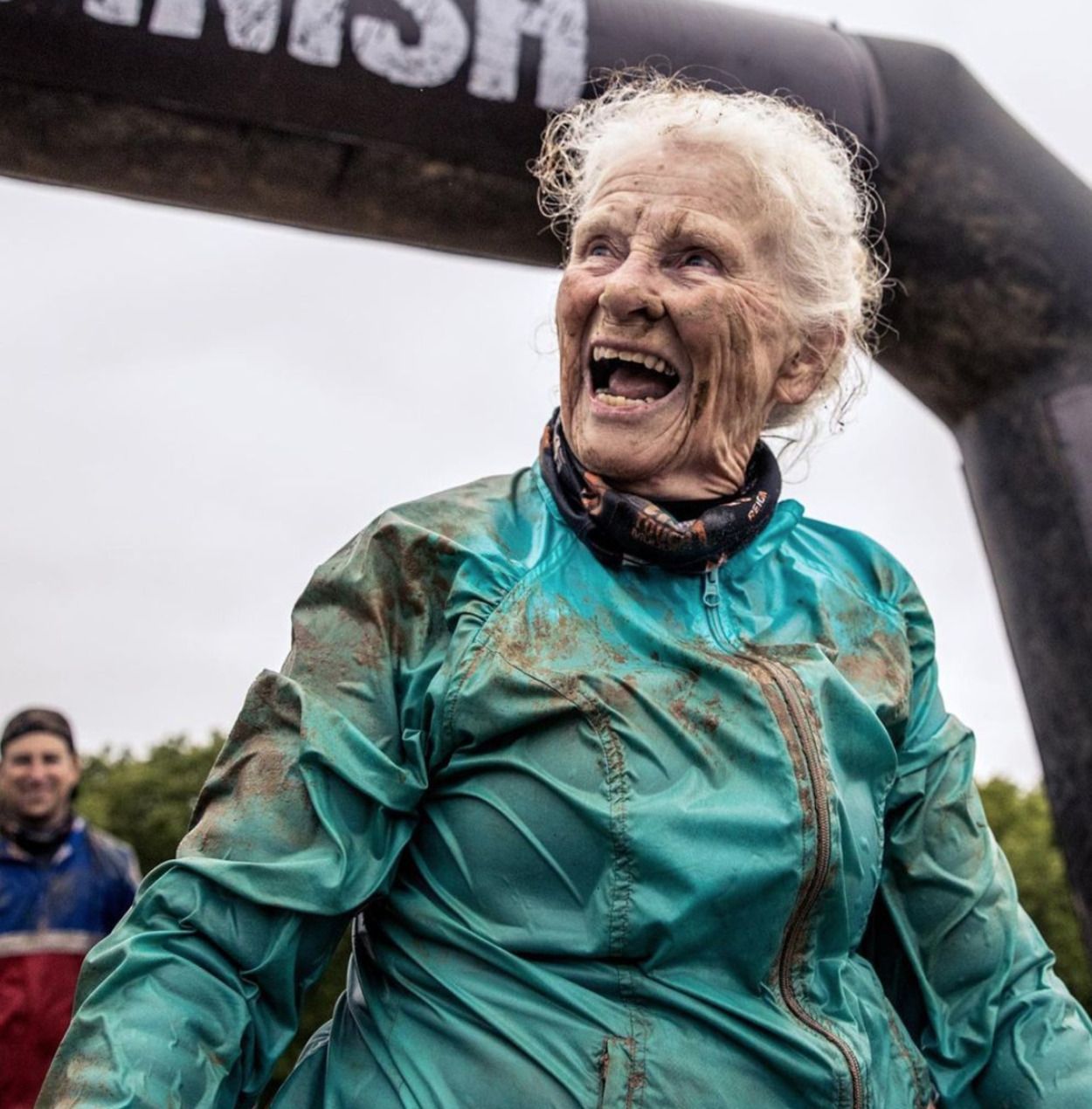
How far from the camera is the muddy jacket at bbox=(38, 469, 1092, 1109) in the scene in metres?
1.67

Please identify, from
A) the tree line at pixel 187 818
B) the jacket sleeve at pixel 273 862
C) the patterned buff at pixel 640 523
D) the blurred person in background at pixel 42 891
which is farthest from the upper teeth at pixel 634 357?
the tree line at pixel 187 818

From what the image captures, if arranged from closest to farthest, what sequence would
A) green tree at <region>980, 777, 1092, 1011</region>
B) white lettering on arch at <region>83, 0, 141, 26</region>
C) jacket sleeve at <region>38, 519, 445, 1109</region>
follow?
jacket sleeve at <region>38, 519, 445, 1109</region> → white lettering on arch at <region>83, 0, 141, 26</region> → green tree at <region>980, 777, 1092, 1011</region>

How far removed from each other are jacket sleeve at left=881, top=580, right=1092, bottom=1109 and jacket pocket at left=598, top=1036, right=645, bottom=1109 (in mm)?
509

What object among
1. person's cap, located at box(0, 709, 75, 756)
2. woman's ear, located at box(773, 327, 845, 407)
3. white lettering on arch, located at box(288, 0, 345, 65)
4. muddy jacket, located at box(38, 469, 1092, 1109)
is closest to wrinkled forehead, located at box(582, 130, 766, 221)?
woman's ear, located at box(773, 327, 845, 407)

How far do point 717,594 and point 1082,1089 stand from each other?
739 mm

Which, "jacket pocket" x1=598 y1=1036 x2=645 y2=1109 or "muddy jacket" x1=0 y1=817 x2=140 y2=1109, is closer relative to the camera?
"jacket pocket" x1=598 y1=1036 x2=645 y2=1109

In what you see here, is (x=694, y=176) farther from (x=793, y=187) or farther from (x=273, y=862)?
(x=273, y=862)

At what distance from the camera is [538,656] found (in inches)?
70.5

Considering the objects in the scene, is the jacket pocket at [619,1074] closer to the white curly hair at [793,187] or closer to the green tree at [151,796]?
the white curly hair at [793,187]

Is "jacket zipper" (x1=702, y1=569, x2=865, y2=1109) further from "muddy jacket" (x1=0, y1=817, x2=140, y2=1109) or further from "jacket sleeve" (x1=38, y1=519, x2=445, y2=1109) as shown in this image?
"muddy jacket" (x1=0, y1=817, x2=140, y2=1109)

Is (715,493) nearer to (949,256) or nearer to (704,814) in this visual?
(704,814)

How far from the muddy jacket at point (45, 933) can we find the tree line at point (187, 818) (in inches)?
106

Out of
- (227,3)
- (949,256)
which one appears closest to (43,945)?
(227,3)

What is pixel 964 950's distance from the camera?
6.62 ft
